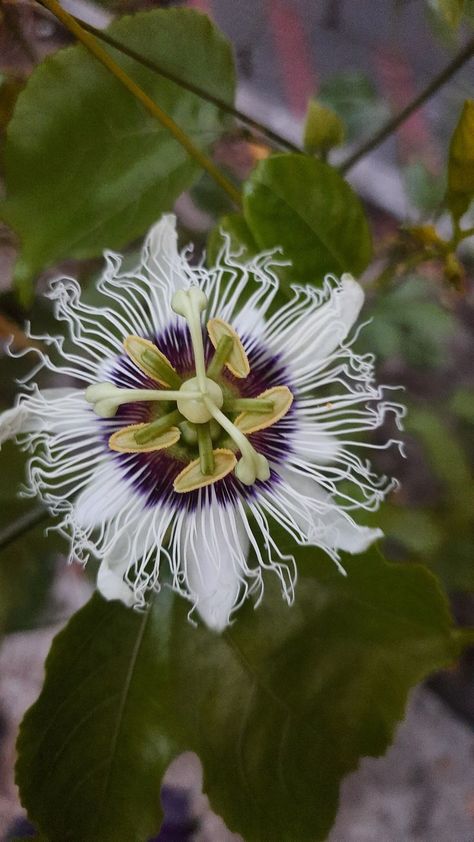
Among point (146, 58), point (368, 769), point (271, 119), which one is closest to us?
point (146, 58)

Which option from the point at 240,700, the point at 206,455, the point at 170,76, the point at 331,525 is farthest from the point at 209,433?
the point at 170,76

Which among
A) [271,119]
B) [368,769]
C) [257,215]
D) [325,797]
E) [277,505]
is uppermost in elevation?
[271,119]

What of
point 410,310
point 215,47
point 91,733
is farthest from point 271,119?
point 91,733

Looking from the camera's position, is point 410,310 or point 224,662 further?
point 410,310

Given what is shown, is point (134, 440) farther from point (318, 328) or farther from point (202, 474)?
point (318, 328)

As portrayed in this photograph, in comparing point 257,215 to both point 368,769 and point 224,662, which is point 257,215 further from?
point 368,769

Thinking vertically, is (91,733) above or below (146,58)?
below

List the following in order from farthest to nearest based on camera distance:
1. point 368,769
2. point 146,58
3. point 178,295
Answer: point 368,769 < point 146,58 < point 178,295

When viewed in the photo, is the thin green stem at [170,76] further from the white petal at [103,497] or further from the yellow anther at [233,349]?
the white petal at [103,497]
